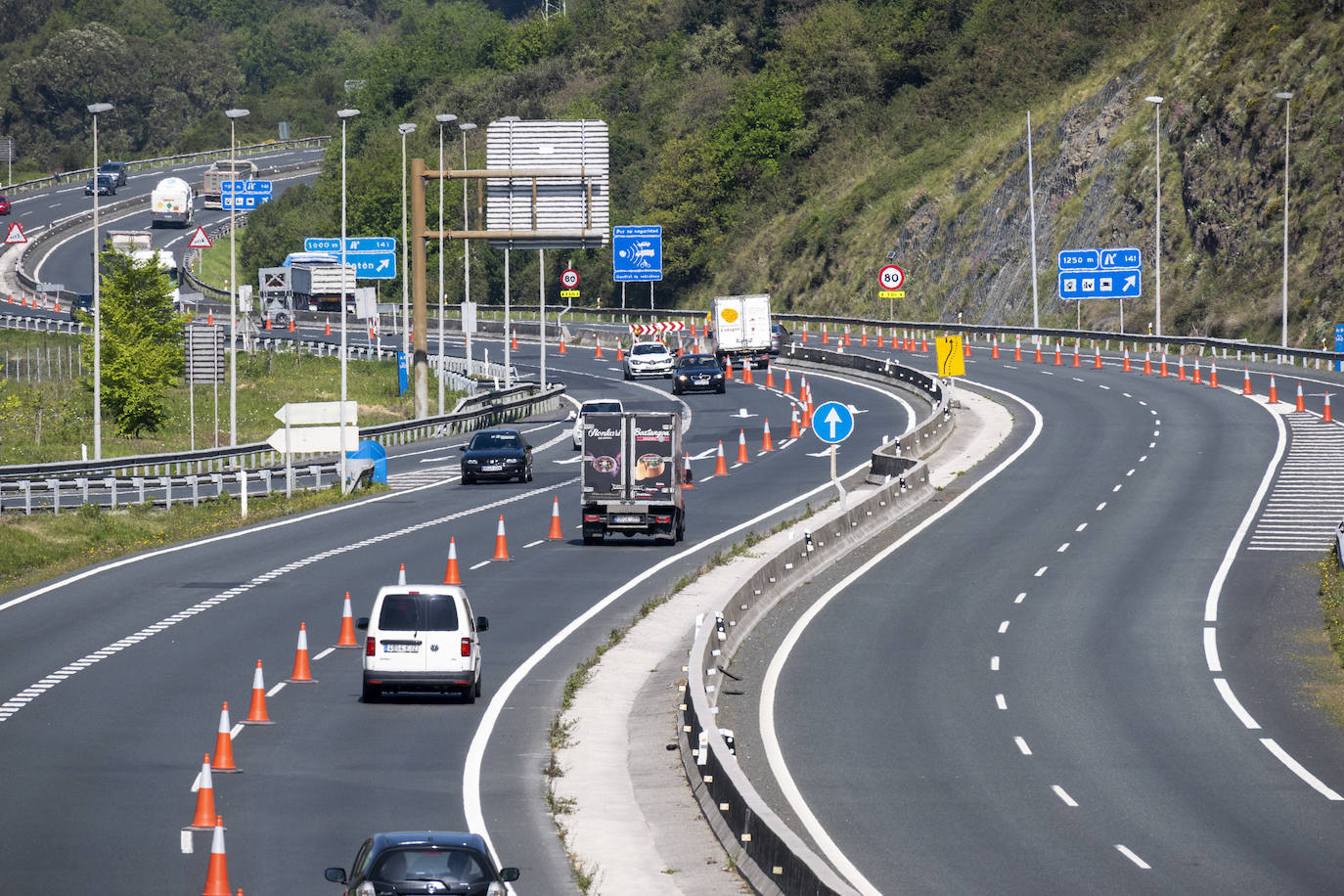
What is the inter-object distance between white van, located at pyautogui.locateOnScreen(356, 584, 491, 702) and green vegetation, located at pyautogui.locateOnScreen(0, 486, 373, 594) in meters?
15.9

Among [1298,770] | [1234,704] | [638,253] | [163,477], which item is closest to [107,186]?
[638,253]

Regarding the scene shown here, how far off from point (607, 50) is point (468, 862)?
16006 centimetres

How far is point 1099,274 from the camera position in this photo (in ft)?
281

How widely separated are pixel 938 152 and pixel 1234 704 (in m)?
94.1

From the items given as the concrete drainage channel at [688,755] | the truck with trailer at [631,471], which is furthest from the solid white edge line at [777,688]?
the truck with trailer at [631,471]

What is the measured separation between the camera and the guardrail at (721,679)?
14.8 m

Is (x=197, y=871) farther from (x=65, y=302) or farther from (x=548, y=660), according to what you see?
(x=65, y=302)

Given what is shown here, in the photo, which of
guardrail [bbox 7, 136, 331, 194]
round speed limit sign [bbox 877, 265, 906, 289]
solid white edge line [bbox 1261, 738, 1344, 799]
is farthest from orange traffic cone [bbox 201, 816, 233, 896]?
guardrail [bbox 7, 136, 331, 194]

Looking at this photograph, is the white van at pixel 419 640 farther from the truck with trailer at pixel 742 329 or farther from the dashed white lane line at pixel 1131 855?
the truck with trailer at pixel 742 329

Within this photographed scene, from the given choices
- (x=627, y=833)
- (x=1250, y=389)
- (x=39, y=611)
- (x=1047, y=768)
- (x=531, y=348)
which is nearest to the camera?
(x=627, y=833)

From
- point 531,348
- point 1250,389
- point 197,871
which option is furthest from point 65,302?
point 197,871

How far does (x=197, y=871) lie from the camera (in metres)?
15.9

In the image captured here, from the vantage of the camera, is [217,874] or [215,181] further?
[215,181]

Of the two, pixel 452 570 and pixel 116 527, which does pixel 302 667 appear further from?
pixel 116 527
